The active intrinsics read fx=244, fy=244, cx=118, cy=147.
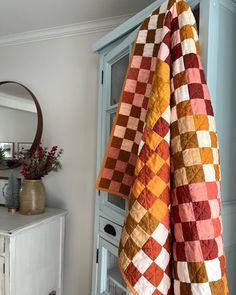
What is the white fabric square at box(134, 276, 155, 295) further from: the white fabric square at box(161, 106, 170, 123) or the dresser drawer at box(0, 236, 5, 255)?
the dresser drawer at box(0, 236, 5, 255)

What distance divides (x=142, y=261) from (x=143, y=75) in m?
0.58

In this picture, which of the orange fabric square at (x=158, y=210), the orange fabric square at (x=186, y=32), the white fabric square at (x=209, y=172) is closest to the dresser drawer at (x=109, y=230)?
the orange fabric square at (x=158, y=210)

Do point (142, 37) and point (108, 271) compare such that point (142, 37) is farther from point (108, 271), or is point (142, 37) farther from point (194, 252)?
point (108, 271)

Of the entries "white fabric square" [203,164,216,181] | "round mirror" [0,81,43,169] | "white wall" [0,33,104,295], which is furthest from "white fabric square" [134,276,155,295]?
"round mirror" [0,81,43,169]

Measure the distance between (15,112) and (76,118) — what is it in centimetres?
51

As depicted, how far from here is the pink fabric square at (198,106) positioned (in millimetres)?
667

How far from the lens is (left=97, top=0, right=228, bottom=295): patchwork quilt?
62 cm

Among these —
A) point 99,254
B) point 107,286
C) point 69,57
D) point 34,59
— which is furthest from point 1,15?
point 107,286

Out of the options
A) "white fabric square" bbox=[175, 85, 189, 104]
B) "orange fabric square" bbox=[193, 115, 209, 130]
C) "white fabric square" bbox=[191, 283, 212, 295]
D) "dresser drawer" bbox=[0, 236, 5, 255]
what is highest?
"white fabric square" bbox=[175, 85, 189, 104]

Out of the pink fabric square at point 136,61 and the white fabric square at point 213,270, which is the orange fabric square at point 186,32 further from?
the white fabric square at point 213,270

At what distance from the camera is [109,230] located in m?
1.22

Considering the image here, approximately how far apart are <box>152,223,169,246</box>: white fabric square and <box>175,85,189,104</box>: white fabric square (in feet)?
1.15

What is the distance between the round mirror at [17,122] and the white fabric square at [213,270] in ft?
4.63

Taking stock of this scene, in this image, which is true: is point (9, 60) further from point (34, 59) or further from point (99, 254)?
point (99, 254)
